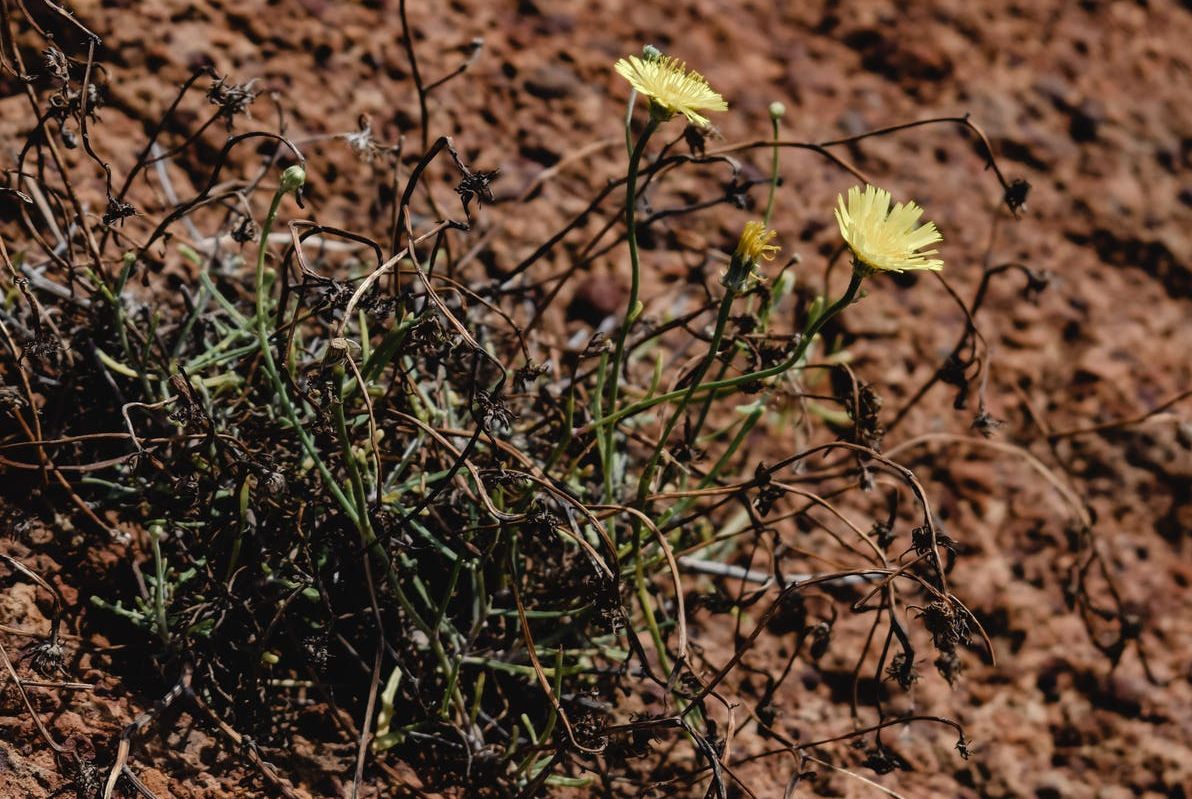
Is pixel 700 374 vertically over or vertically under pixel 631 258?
under

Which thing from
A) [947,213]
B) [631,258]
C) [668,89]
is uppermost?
[947,213]

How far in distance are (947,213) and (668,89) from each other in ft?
4.51

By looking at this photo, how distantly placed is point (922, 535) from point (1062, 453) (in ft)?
3.56

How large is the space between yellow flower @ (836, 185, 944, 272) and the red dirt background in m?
0.60

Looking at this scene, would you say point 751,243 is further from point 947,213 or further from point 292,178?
point 947,213

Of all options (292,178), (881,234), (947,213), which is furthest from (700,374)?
(947,213)

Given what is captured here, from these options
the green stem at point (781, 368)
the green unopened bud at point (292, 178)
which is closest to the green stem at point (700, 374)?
the green stem at point (781, 368)

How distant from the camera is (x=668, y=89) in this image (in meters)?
1.20

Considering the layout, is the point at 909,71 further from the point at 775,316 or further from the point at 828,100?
the point at 775,316

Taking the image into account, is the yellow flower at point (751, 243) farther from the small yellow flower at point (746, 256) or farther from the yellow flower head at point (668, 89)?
the yellow flower head at point (668, 89)

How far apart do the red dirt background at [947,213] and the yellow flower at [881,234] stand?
60cm

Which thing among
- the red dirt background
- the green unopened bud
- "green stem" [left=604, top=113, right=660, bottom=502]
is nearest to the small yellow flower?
"green stem" [left=604, top=113, right=660, bottom=502]

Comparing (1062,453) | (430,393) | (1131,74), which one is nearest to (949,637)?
(430,393)

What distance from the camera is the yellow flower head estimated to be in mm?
1147
